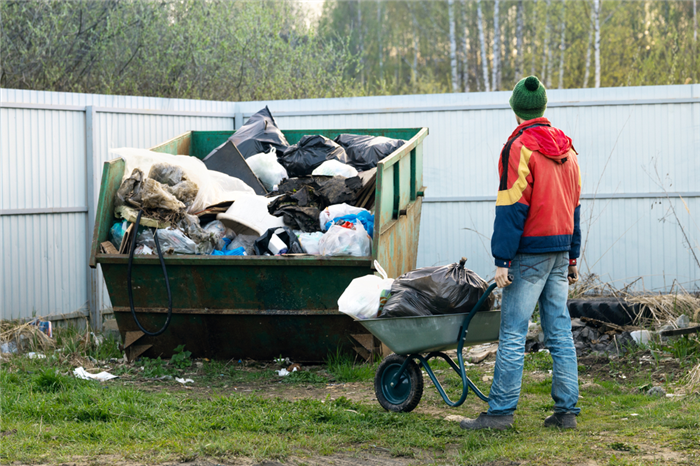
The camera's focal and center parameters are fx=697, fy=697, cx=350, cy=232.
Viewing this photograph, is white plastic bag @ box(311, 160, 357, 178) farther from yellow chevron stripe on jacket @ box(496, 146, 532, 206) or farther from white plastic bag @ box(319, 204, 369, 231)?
yellow chevron stripe on jacket @ box(496, 146, 532, 206)

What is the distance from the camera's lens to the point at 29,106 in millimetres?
6602

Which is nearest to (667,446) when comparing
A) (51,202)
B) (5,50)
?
(51,202)

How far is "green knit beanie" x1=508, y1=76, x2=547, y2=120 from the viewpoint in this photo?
12.3 ft

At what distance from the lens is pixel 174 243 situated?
522 centimetres

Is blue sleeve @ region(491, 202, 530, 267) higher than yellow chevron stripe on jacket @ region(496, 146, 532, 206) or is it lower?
lower

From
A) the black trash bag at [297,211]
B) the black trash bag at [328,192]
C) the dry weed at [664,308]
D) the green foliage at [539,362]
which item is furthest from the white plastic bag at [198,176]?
the dry weed at [664,308]

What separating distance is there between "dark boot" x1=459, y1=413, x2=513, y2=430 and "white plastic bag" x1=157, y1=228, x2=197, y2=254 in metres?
2.52

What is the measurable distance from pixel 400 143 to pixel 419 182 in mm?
405

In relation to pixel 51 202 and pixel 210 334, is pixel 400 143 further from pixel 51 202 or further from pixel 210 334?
pixel 51 202

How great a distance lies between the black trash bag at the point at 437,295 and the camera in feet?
13.0

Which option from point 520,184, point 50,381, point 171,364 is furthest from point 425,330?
point 50,381

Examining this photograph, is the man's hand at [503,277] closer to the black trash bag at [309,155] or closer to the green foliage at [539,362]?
the green foliage at [539,362]

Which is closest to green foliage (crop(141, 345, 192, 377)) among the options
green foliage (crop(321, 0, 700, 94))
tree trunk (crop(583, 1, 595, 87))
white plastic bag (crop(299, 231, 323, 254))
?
white plastic bag (crop(299, 231, 323, 254))

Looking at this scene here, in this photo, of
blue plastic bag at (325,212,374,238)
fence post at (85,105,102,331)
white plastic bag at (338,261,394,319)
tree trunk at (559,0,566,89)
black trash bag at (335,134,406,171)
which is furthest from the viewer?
tree trunk at (559,0,566,89)
